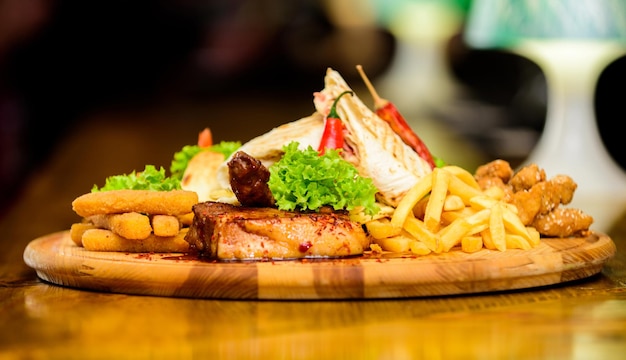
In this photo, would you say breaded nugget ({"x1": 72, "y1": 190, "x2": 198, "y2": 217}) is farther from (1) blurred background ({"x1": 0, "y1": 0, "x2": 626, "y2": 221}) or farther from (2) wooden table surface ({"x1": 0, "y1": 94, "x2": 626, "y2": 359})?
(1) blurred background ({"x1": 0, "y1": 0, "x2": 626, "y2": 221})

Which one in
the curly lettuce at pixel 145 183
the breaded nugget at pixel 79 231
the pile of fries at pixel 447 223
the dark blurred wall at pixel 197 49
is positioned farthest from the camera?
the dark blurred wall at pixel 197 49

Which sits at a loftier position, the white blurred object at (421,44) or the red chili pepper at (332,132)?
the white blurred object at (421,44)

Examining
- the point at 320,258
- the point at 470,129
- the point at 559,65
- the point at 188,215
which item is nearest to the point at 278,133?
the point at 188,215

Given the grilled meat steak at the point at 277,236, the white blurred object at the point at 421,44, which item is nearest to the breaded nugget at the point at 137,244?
the grilled meat steak at the point at 277,236

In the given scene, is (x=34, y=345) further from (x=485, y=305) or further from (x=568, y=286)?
(x=568, y=286)

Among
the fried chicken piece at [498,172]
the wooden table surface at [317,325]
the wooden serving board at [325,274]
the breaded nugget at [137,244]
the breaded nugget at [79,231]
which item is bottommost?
the wooden table surface at [317,325]

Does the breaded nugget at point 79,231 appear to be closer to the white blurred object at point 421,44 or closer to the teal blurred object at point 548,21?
the teal blurred object at point 548,21

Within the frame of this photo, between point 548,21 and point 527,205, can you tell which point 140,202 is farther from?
point 548,21
